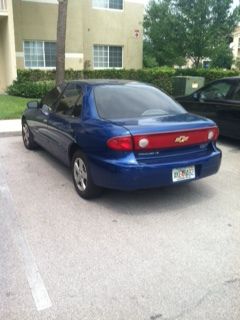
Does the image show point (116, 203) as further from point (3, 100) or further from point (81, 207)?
point (3, 100)

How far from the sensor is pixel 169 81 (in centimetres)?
1830

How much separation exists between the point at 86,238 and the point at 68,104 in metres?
2.32

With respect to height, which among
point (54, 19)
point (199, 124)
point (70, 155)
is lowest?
point (70, 155)

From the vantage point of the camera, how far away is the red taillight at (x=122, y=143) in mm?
4141

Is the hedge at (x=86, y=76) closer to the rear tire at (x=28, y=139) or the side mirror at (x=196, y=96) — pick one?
the rear tire at (x=28, y=139)

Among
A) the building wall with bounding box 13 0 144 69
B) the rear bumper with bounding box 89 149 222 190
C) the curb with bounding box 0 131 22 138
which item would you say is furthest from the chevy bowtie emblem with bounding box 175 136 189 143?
the building wall with bounding box 13 0 144 69

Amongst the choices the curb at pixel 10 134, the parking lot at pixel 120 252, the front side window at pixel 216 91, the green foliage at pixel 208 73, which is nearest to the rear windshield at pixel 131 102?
the parking lot at pixel 120 252

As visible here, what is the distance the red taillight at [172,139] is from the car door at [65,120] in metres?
1.03

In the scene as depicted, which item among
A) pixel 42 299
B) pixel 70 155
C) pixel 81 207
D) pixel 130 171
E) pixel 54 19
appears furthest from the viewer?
pixel 54 19

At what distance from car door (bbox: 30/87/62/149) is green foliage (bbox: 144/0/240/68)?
55.8ft

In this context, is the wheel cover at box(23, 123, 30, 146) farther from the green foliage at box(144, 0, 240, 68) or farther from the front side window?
the green foliage at box(144, 0, 240, 68)

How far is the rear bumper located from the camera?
13.6 feet

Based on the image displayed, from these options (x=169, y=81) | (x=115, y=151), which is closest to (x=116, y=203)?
(x=115, y=151)

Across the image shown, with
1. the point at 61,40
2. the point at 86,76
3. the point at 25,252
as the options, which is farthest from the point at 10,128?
the point at 86,76
